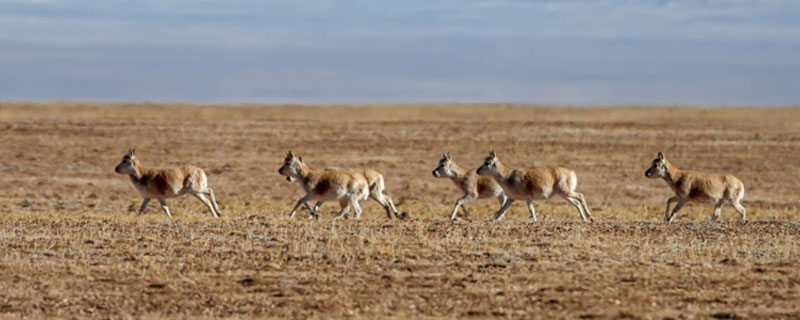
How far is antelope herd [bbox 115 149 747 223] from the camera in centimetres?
2431

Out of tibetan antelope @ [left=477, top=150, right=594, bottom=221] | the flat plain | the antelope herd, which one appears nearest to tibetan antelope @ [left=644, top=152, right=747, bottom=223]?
the antelope herd

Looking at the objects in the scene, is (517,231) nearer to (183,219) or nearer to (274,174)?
(183,219)

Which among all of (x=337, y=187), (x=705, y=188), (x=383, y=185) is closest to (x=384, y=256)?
(x=337, y=187)

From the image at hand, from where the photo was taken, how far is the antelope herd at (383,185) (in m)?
24.3

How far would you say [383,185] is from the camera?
2523 cm

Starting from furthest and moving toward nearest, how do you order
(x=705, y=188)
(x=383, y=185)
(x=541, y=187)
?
(x=383, y=185)
(x=705, y=188)
(x=541, y=187)

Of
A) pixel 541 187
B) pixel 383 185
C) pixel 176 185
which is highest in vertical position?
pixel 541 187

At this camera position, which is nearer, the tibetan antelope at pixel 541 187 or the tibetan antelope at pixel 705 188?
the tibetan antelope at pixel 541 187

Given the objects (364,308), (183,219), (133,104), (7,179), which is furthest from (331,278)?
(133,104)

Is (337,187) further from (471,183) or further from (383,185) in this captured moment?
(471,183)

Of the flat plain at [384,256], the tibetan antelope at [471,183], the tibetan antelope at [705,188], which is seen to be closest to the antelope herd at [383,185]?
the tibetan antelope at [705,188]

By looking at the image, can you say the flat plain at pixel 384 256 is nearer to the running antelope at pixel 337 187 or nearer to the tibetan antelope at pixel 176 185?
the running antelope at pixel 337 187

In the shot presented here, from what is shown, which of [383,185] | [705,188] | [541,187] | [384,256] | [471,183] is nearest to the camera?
[384,256]

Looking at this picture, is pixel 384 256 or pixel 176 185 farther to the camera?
pixel 176 185
